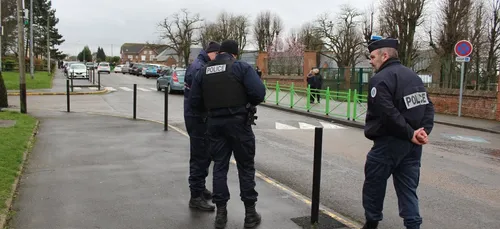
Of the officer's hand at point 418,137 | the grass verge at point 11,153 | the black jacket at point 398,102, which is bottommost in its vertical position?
the grass verge at point 11,153

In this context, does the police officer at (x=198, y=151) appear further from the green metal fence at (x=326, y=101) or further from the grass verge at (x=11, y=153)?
the green metal fence at (x=326, y=101)

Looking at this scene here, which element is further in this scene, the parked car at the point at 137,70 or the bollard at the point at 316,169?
the parked car at the point at 137,70

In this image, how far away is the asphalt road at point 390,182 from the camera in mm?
5129

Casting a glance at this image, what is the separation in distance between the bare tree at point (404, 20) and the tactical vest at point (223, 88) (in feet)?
90.5

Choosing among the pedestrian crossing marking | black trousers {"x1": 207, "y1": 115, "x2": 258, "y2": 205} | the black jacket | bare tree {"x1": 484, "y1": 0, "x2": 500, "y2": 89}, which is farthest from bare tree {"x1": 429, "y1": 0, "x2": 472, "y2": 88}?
black trousers {"x1": 207, "y1": 115, "x2": 258, "y2": 205}

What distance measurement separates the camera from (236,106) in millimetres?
4184

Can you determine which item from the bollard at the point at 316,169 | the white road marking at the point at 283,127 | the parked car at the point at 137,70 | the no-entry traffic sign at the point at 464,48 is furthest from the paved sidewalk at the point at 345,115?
the parked car at the point at 137,70

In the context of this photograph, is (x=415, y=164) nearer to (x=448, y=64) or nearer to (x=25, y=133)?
(x=25, y=133)

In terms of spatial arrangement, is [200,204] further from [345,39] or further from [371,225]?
[345,39]

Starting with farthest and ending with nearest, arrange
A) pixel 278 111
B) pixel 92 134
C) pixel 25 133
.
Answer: pixel 278 111, pixel 92 134, pixel 25 133

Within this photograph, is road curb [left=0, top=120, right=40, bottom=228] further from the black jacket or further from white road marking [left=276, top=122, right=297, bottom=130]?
white road marking [left=276, top=122, right=297, bottom=130]

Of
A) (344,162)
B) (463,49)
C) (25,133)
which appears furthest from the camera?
(463,49)

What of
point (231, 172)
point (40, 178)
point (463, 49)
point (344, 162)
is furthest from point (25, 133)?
point (463, 49)

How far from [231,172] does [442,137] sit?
7608 millimetres
